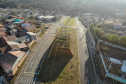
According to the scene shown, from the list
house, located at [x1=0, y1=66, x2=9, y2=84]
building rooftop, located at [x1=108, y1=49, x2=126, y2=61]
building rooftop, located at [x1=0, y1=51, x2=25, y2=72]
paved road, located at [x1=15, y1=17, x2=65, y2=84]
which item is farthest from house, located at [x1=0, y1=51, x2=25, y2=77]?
building rooftop, located at [x1=108, y1=49, x2=126, y2=61]

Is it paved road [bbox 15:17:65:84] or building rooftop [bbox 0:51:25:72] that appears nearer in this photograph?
paved road [bbox 15:17:65:84]

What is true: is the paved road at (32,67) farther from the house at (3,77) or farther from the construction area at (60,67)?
the house at (3,77)

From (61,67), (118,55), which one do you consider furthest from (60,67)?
(118,55)

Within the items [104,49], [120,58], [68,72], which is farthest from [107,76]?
[104,49]

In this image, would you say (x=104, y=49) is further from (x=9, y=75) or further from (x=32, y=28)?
(x=32, y=28)

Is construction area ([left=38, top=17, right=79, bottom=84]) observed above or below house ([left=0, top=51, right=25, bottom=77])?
below

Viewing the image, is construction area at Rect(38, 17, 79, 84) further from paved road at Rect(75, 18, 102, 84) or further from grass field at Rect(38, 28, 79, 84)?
paved road at Rect(75, 18, 102, 84)

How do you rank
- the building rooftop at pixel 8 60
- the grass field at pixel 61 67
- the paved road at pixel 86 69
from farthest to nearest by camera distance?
the building rooftop at pixel 8 60 → the paved road at pixel 86 69 → the grass field at pixel 61 67

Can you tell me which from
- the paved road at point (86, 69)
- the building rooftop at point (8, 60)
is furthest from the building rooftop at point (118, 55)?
the building rooftop at point (8, 60)

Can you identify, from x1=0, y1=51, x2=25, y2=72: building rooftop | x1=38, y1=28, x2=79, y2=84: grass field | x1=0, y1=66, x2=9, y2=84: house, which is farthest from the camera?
x1=0, y1=51, x2=25, y2=72: building rooftop
